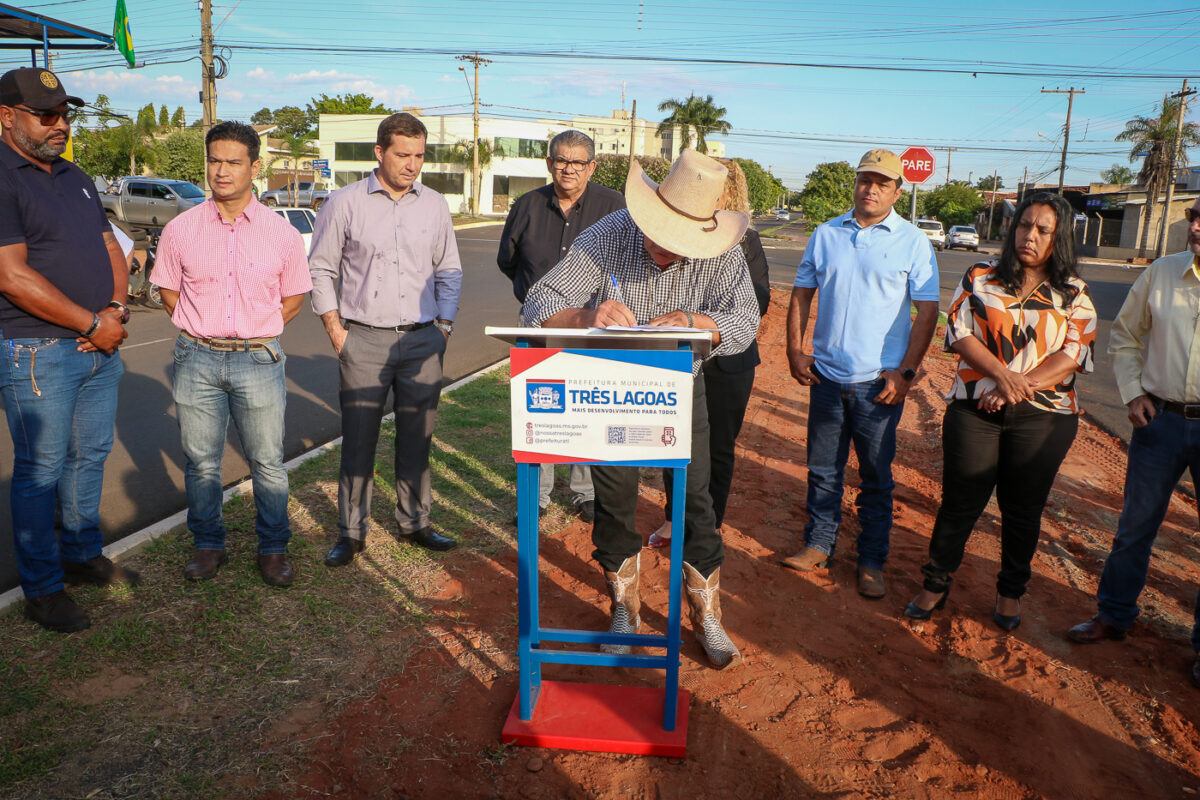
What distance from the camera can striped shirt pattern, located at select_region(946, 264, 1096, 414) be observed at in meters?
3.90

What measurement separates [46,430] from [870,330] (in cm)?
391

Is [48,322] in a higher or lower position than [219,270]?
lower

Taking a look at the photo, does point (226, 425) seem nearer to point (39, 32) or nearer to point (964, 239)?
point (39, 32)

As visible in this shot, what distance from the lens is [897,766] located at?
10.1ft

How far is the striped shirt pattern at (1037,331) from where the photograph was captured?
12.8ft

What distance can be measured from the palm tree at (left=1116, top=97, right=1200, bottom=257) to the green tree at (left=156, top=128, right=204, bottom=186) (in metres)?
50.1

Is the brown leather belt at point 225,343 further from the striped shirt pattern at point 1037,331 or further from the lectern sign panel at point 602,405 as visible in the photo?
the striped shirt pattern at point 1037,331

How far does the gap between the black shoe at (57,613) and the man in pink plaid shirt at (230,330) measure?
0.55m

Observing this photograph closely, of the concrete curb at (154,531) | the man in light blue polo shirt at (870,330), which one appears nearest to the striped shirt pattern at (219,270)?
the concrete curb at (154,531)

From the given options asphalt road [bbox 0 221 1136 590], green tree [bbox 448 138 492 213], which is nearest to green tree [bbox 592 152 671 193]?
green tree [bbox 448 138 492 213]

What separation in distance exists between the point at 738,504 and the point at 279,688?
3265mm

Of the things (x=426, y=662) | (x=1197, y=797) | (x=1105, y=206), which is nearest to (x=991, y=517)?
(x=1197, y=797)

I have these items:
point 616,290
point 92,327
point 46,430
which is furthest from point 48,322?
point 616,290

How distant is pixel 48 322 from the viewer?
373 cm
